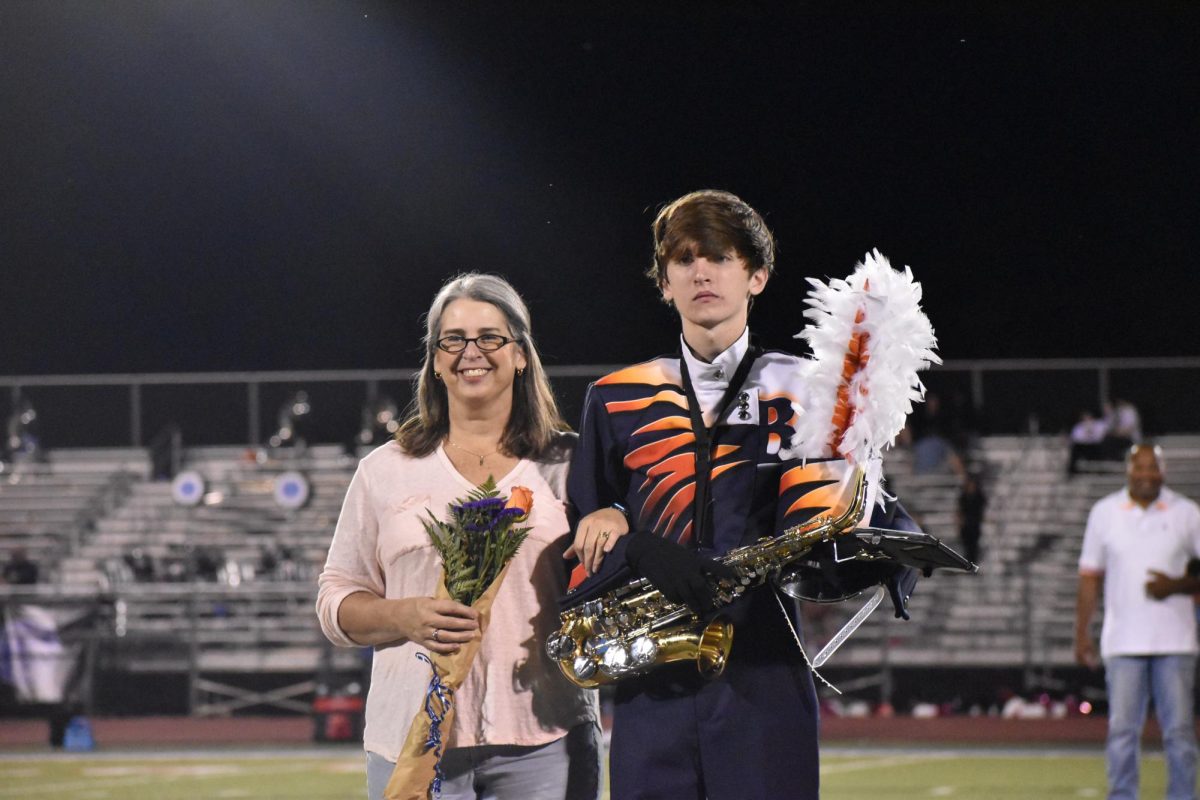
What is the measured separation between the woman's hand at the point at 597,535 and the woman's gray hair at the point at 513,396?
0.44m

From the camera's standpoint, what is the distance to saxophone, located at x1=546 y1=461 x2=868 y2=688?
294cm

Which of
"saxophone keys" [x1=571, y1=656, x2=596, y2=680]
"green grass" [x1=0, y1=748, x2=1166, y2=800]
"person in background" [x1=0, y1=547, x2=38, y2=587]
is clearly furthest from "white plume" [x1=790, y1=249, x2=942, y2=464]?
"person in background" [x1=0, y1=547, x2=38, y2=587]

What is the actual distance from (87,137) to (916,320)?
2012 cm

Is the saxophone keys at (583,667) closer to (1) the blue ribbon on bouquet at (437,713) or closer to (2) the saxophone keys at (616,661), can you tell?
(2) the saxophone keys at (616,661)

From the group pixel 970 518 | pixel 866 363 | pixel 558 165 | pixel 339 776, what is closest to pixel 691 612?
pixel 866 363

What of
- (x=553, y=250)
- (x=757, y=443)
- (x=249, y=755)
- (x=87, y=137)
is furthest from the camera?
(x=553, y=250)

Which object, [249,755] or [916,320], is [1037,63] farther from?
[916,320]

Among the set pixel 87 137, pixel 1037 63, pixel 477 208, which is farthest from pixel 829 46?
pixel 87 137

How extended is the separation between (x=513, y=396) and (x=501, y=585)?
469 mm

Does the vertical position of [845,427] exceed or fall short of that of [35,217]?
it falls short

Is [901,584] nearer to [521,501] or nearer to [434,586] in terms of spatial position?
[521,501]

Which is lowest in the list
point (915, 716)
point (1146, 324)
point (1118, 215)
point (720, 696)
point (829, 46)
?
point (915, 716)

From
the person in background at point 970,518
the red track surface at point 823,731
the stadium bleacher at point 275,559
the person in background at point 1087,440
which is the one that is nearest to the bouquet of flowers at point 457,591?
the red track surface at point 823,731

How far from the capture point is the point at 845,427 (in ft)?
9.69
